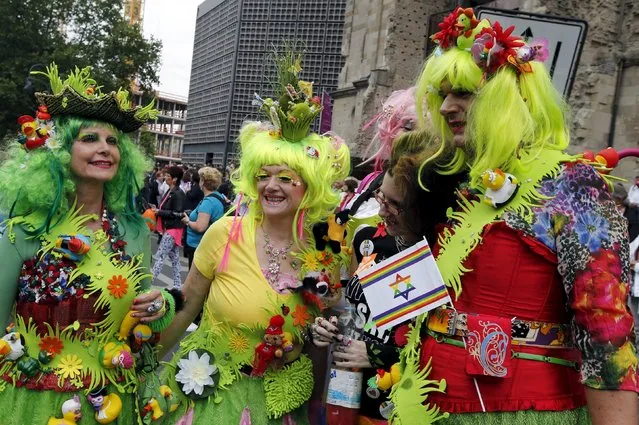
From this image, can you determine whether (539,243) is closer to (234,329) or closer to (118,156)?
(234,329)

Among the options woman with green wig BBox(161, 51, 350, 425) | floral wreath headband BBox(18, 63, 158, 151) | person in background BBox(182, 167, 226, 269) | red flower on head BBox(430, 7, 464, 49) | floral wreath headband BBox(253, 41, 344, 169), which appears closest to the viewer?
red flower on head BBox(430, 7, 464, 49)

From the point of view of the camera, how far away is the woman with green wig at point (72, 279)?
7.98 ft

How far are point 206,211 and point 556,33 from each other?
4.97m

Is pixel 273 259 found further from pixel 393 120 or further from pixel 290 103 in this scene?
pixel 393 120

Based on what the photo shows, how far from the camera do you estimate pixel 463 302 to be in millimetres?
1689

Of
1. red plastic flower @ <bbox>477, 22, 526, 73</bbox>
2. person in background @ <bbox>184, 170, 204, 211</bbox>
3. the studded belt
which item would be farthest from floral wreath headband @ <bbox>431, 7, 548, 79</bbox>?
person in background @ <bbox>184, 170, 204, 211</bbox>

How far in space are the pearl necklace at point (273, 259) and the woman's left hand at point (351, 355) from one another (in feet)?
1.65

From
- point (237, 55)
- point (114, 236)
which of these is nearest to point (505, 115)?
point (114, 236)

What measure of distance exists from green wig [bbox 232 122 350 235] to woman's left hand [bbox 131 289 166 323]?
2.14 feet

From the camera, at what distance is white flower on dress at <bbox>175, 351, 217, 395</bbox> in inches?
105

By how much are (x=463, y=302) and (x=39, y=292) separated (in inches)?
67.2

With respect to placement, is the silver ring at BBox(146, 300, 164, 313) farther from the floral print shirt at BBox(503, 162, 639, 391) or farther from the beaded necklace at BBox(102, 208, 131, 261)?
the floral print shirt at BBox(503, 162, 639, 391)

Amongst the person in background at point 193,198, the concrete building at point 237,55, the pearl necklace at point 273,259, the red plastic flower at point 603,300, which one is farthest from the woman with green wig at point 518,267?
the concrete building at point 237,55

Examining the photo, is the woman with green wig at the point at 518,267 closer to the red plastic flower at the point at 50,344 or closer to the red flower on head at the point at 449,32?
the red flower on head at the point at 449,32
